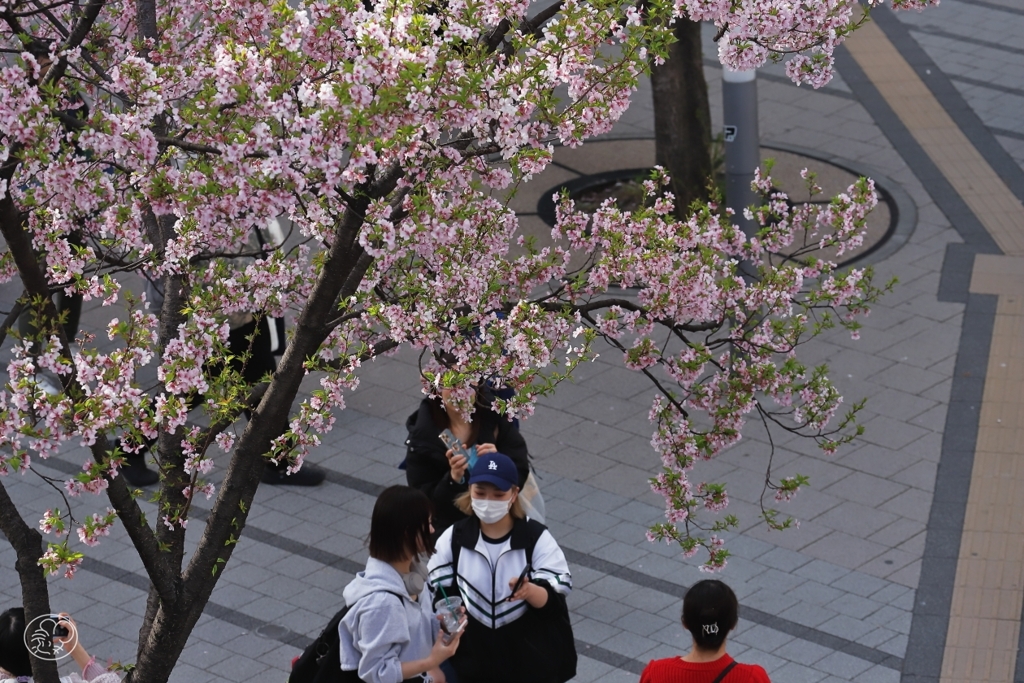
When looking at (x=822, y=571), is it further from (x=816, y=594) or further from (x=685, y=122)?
(x=685, y=122)

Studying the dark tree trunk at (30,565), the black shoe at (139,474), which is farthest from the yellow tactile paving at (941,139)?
the dark tree trunk at (30,565)

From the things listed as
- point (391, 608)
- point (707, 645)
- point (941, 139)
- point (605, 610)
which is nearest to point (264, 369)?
point (605, 610)

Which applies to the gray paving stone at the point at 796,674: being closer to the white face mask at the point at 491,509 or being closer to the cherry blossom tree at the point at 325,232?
the cherry blossom tree at the point at 325,232

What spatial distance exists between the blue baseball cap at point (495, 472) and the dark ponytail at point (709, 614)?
1098mm

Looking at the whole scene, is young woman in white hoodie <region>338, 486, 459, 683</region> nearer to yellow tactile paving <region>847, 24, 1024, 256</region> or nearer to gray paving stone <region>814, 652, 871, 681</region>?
gray paving stone <region>814, 652, 871, 681</region>

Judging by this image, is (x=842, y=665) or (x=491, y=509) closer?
(x=491, y=509)

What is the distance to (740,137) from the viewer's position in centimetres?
1006

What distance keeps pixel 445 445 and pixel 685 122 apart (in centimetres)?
670

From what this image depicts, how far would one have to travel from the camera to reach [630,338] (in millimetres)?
10844

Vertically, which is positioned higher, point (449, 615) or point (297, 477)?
point (449, 615)

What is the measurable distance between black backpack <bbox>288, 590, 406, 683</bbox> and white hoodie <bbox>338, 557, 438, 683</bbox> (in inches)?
2.0

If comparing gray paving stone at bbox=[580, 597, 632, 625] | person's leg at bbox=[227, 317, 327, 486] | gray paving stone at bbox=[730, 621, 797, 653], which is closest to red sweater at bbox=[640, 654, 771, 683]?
gray paving stone at bbox=[730, 621, 797, 653]

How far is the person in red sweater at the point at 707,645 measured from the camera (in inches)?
188

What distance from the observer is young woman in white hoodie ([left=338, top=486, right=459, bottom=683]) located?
5086 mm
